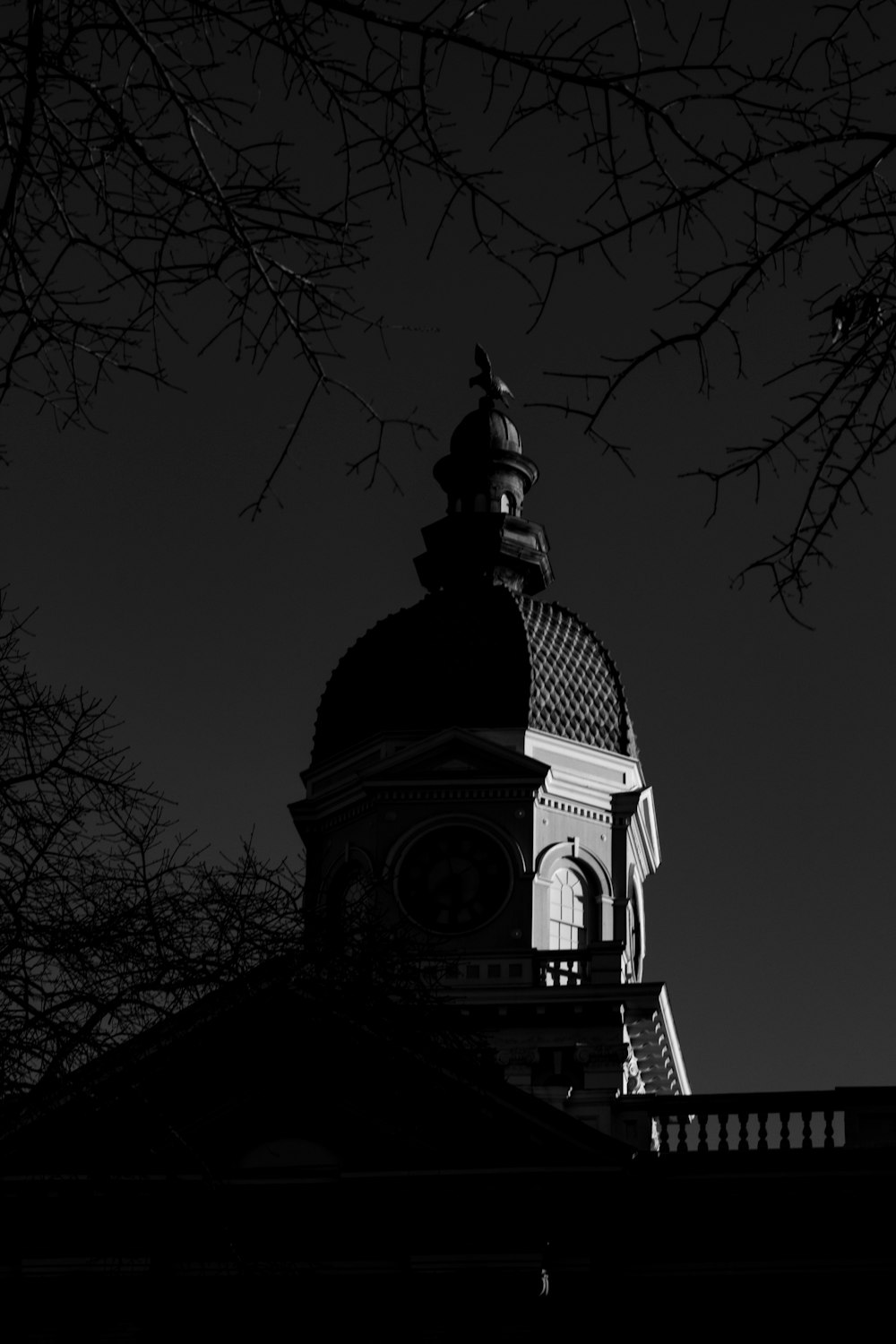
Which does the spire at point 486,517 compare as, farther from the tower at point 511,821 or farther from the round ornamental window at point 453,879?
the round ornamental window at point 453,879

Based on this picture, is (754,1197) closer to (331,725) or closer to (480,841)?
(480,841)

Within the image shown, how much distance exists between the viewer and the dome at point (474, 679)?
Answer: 142 ft

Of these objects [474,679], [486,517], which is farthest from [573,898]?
[486,517]

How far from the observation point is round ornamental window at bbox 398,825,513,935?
40500 mm

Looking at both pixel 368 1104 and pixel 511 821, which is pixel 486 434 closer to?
pixel 511 821

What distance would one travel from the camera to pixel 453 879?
4078 cm

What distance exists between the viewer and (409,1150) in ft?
81.1

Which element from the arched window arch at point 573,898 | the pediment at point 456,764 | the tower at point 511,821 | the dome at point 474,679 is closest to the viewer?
the tower at point 511,821

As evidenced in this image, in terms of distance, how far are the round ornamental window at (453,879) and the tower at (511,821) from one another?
0.03 metres

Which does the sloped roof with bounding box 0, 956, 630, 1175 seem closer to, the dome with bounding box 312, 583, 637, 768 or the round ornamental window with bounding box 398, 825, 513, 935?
the round ornamental window with bounding box 398, 825, 513, 935

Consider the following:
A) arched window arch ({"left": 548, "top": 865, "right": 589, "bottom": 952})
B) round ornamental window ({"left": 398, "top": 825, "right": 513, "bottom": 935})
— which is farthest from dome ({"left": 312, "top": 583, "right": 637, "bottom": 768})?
arched window arch ({"left": 548, "top": 865, "right": 589, "bottom": 952})

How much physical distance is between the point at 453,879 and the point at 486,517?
9.42m

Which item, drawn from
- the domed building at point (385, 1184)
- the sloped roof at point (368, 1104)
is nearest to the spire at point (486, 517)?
the domed building at point (385, 1184)

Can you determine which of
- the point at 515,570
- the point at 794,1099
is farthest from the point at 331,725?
the point at 794,1099
